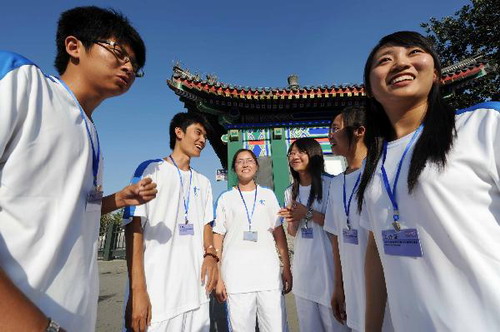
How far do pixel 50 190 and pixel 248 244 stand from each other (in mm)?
2137

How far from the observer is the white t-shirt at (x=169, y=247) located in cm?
198

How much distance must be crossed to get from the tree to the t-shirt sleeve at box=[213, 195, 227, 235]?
8.59 metres

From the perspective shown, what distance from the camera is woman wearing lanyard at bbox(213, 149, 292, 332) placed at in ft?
8.54

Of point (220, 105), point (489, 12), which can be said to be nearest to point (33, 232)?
point (220, 105)

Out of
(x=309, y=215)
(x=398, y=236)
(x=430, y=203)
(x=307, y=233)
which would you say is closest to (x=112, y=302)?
(x=307, y=233)

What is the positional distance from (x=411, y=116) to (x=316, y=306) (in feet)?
6.38

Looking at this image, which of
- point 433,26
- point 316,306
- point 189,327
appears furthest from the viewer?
point 433,26

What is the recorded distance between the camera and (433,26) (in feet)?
31.5

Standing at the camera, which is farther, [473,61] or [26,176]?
[473,61]

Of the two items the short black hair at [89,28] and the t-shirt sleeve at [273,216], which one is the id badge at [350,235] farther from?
the short black hair at [89,28]

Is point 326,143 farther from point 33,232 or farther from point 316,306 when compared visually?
point 33,232

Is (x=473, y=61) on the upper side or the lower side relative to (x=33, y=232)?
upper

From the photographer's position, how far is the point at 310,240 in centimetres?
261

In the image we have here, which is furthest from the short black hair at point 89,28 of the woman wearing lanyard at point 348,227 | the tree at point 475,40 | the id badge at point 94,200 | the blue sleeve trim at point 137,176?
the tree at point 475,40
